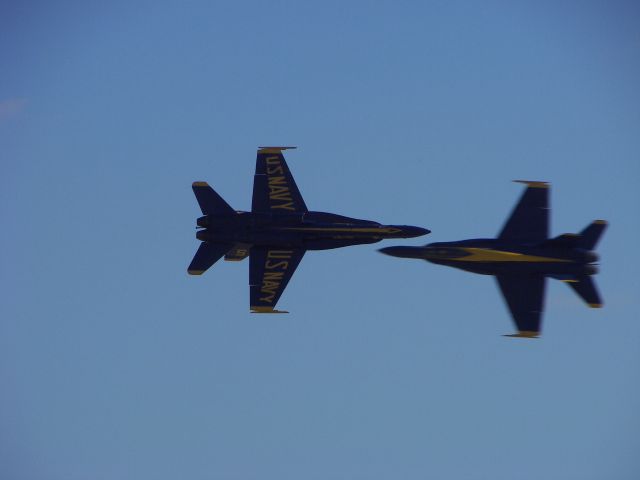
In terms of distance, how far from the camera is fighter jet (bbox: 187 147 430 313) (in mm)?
68688

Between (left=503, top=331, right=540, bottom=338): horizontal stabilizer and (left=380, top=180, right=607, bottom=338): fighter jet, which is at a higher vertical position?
(left=380, top=180, right=607, bottom=338): fighter jet

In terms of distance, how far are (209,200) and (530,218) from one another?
1771 cm

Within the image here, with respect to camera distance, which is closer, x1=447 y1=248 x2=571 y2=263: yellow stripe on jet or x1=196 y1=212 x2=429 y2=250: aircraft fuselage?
x1=447 y1=248 x2=571 y2=263: yellow stripe on jet

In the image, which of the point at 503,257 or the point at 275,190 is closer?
the point at 503,257

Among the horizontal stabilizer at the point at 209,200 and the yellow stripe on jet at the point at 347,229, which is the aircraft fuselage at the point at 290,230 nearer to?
the yellow stripe on jet at the point at 347,229

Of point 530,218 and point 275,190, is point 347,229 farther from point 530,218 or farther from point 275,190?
point 530,218

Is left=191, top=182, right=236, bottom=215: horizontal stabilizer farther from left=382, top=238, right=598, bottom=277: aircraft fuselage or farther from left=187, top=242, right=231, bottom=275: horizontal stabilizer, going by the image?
left=382, top=238, right=598, bottom=277: aircraft fuselage

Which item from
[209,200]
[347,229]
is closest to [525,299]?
[347,229]

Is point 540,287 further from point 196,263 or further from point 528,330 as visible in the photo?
point 196,263

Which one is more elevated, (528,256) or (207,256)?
(528,256)

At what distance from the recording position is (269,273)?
226ft

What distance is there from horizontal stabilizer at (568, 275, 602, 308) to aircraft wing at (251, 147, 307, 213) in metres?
15.3

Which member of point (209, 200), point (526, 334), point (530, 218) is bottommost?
point (526, 334)

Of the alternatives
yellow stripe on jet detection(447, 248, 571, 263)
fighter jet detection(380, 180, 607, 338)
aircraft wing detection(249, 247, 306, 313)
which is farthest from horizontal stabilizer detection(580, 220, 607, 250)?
aircraft wing detection(249, 247, 306, 313)
